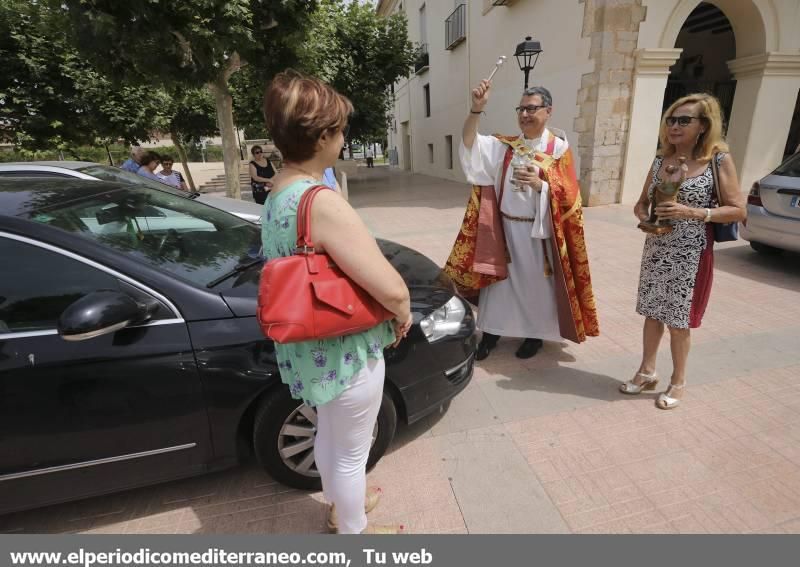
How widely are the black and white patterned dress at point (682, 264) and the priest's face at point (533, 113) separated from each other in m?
0.72

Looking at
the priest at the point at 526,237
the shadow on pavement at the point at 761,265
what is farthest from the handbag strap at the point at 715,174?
the shadow on pavement at the point at 761,265

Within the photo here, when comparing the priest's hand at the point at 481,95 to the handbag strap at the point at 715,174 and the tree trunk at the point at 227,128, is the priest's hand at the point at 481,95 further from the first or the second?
the tree trunk at the point at 227,128

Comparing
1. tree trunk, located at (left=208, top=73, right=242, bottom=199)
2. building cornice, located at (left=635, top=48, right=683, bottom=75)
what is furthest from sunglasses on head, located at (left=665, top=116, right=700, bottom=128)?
tree trunk, located at (left=208, top=73, right=242, bottom=199)

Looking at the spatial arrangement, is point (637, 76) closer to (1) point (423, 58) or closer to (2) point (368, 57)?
(2) point (368, 57)

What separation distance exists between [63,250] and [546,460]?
2.45 m

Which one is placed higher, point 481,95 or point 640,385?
point 481,95

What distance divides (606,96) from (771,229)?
4830 millimetres

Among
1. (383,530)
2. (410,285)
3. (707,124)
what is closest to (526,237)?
(410,285)

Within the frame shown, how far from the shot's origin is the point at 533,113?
2748mm

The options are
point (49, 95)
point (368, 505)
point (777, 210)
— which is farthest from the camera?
point (49, 95)

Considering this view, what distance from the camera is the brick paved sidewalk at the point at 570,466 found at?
2023 millimetres

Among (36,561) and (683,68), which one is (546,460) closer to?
(36,561)

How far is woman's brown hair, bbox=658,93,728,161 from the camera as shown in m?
2.28

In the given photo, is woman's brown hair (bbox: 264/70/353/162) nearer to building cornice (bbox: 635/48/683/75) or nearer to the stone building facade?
the stone building facade
